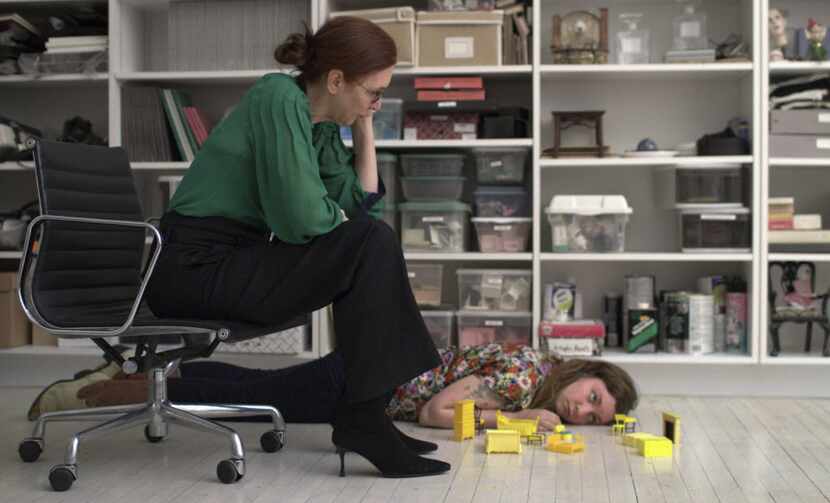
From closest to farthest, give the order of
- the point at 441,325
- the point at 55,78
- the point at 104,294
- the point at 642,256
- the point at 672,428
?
1. the point at 104,294
2. the point at 672,428
3. the point at 642,256
4. the point at 441,325
5. the point at 55,78

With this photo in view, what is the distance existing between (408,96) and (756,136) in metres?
1.41

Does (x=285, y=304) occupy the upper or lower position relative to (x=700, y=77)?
lower

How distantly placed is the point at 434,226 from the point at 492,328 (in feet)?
1.48

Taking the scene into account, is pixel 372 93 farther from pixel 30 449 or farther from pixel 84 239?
pixel 30 449

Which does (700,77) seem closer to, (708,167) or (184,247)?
(708,167)

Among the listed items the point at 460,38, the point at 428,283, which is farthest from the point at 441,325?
the point at 460,38

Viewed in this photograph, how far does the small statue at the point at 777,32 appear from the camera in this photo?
4.00 m

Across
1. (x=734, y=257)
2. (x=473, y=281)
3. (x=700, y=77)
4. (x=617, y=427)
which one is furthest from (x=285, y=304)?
(x=700, y=77)

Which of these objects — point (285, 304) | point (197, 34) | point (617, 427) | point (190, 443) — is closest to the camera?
point (285, 304)

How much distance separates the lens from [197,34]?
14.0 feet

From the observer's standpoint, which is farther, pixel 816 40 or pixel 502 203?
pixel 502 203

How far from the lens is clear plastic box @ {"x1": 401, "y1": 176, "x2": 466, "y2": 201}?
4.16m

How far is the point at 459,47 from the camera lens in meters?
4.09

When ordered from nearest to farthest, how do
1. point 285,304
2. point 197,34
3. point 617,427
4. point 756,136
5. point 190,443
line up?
point 285,304 < point 190,443 < point 617,427 < point 756,136 < point 197,34
